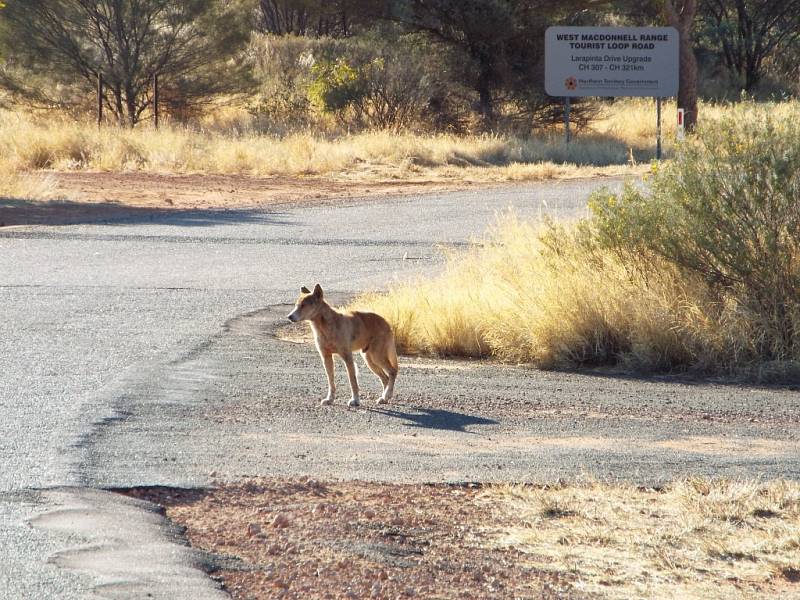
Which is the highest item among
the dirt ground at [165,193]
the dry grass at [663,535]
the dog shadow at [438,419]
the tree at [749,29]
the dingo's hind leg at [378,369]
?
the tree at [749,29]

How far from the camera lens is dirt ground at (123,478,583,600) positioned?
525 cm

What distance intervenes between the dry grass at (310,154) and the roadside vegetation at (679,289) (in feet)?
53.4

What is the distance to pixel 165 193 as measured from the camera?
2453 cm

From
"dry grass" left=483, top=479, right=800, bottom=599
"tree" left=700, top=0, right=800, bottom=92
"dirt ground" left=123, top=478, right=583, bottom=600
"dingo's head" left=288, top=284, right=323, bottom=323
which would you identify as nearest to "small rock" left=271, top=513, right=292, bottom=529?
"dirt ground" left=123, top=478, right=583, bottom=600

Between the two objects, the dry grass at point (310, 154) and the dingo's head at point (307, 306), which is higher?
the dry grass at point (310, 154)

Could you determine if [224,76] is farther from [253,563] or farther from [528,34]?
[253,563]

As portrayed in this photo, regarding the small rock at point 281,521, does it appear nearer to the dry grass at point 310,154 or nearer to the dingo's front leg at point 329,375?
the dingo's front leg at point 329,375

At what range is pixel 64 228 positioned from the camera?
765 inches

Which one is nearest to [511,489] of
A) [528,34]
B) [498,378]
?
[498,378]

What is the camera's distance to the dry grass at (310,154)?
93.9 ft

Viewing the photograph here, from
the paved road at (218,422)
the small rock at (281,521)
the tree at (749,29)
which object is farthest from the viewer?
the tree at (749,29)

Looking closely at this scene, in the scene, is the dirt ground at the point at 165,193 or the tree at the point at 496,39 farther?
the tree at the point at 496,39

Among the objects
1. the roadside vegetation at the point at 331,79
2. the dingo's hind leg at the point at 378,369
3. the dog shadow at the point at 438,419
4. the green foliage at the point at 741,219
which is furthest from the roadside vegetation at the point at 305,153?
the dog shadow at the point at 438,419

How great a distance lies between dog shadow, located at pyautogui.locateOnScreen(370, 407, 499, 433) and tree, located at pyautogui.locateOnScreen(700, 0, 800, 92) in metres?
43.8
